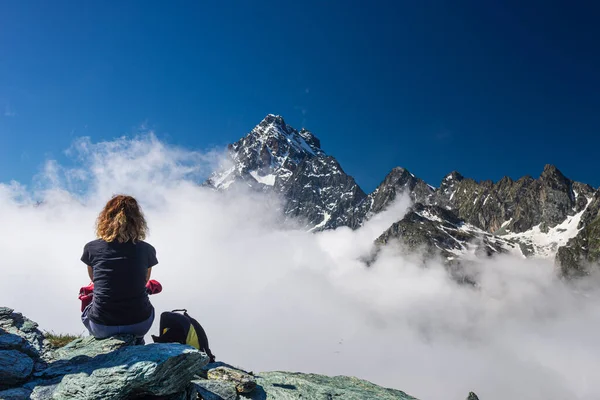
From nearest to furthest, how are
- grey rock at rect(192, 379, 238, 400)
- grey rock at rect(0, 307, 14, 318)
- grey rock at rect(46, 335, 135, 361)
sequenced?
grey rock at rect(192, 379, 238, 400) < grey rock at rect(46, 335, 135, 361) < grey rock at rect(0, 307, 14, 318)

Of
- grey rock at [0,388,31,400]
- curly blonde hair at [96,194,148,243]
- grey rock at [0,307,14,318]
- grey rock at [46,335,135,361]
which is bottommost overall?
grey rock at [0,388,31,400]

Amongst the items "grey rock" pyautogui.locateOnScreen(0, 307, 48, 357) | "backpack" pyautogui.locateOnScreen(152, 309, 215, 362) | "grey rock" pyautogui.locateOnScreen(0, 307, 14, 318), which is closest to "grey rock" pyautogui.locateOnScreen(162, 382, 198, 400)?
"backpack" pyautogui.locateOnScreen(152, 309, 215, 362)

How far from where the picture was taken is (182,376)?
7.25 metres

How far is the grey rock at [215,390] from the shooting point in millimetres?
7891

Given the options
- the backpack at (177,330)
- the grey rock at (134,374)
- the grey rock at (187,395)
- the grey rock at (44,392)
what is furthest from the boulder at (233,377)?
the grey rock at (44,392)

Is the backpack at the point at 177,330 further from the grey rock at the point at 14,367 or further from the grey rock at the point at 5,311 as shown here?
the grey rock at the point at 5,311

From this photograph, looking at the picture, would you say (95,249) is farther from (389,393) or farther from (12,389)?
(389,393)

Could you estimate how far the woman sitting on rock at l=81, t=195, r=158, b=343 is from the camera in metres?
8.23

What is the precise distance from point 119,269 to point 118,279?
0.72ft

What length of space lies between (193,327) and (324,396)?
374 cm

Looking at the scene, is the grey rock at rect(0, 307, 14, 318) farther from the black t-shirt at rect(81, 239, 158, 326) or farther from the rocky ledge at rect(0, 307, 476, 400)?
the black t-shirt at rect(81, 239, 158, 326)

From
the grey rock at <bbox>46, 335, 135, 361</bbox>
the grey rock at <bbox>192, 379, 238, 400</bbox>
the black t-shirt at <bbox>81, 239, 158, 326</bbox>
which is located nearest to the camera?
the grey rock at <bbox>192, 379, 238, 400</bbox>

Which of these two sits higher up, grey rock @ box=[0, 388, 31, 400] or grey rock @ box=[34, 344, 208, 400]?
grey rock @ box=[34, 344, 208, 400]

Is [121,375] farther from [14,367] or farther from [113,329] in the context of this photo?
[14,367]
